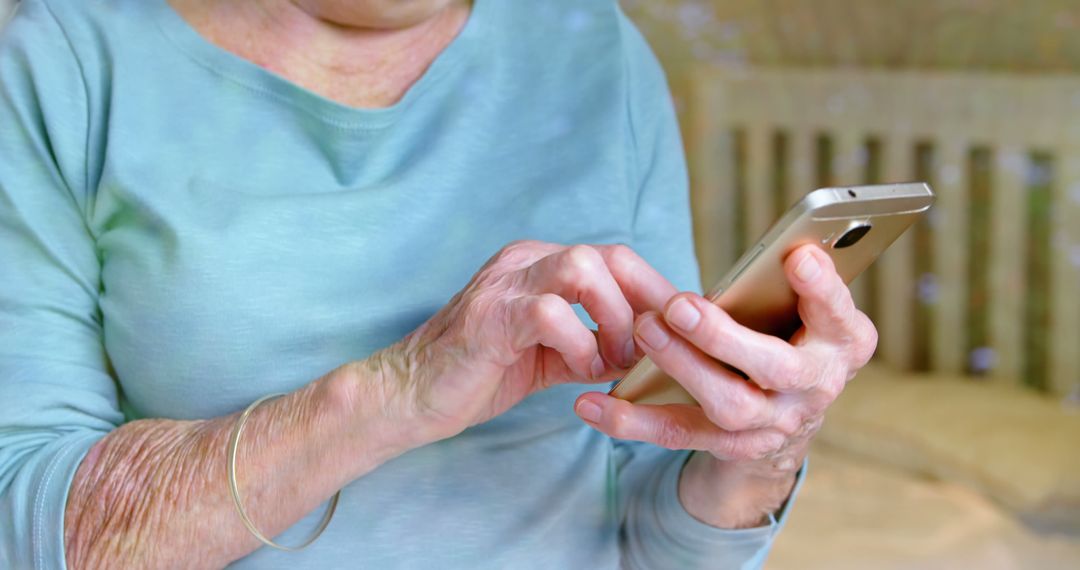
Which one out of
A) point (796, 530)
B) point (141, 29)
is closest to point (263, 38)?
point (141, 29)

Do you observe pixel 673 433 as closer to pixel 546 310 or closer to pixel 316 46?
pixel 546 310

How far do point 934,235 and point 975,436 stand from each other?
39 centimetres

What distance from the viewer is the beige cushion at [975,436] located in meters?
1.54

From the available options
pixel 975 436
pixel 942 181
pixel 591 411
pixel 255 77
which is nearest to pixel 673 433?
pixel 591 411

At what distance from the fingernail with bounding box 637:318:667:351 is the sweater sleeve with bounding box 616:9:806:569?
0.19 m

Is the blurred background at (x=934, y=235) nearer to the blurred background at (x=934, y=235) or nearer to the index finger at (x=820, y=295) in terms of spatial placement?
the blurred background at (x=934, y=235)

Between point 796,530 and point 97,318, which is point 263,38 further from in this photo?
point 796,530

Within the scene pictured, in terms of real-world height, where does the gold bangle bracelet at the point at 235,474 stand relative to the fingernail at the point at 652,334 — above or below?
below

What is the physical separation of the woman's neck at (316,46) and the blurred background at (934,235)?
0.91m

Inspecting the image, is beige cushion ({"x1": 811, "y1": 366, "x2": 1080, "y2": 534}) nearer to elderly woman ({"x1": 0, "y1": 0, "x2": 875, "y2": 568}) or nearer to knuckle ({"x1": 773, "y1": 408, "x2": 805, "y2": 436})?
elderly woman ({"x1": 0, "y1": 0, "x2": 875, "y2": 568})

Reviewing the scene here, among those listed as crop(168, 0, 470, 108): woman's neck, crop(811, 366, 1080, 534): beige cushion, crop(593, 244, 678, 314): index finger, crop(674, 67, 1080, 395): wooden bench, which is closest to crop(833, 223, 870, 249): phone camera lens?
crop(593, 244, 678, 314): index finger

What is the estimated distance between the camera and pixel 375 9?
70cm

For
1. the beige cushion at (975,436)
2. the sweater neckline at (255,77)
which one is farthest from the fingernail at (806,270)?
the beige cushion at (975,436)

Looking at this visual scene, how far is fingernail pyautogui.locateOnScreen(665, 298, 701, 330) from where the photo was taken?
50 cm
